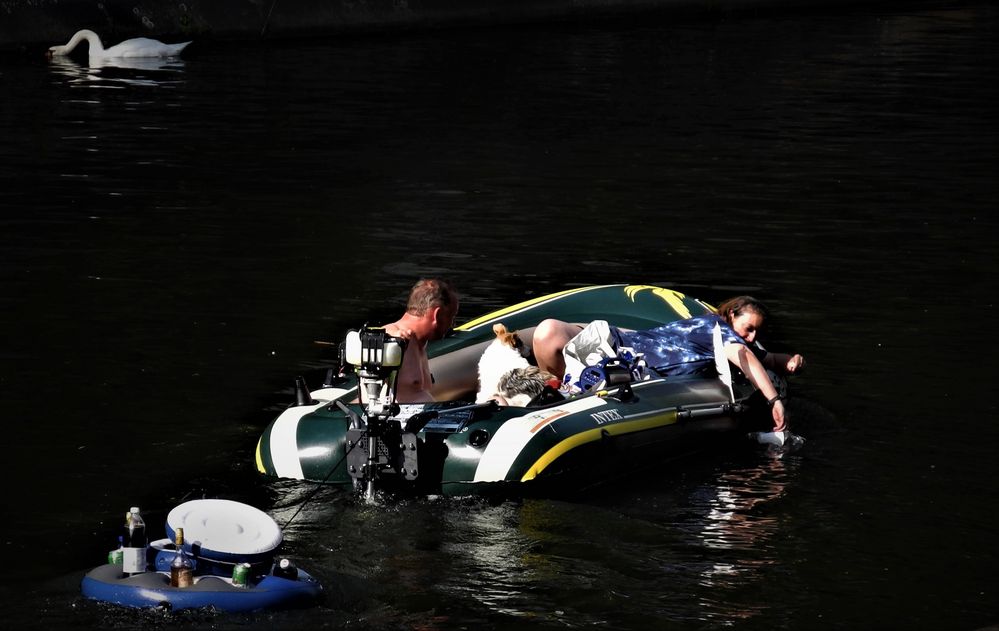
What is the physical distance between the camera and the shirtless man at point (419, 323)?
7746mm

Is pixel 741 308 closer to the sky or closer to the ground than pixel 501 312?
closer to the sky

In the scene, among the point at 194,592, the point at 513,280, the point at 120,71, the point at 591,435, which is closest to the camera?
the point at 194,592

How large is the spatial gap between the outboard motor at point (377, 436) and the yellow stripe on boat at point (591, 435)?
565 mm

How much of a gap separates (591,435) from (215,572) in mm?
2307

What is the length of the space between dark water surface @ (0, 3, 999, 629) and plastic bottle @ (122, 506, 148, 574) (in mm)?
Result: 203

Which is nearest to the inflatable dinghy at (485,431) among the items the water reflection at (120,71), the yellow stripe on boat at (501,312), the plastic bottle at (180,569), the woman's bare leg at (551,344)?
the woman's bare leg at (551,344)

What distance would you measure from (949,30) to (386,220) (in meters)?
18.2

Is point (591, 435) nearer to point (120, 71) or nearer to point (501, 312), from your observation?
Answer: point (501, 312)

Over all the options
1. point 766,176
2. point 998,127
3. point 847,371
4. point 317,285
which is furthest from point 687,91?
point 847,371

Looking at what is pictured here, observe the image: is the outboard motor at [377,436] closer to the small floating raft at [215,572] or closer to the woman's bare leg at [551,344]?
the small floating raft at [215,572]

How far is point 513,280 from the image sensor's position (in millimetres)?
12672

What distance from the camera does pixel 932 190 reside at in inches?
646

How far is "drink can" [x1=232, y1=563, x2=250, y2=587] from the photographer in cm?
614

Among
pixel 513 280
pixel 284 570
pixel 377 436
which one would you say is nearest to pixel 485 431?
pixel 377 436
